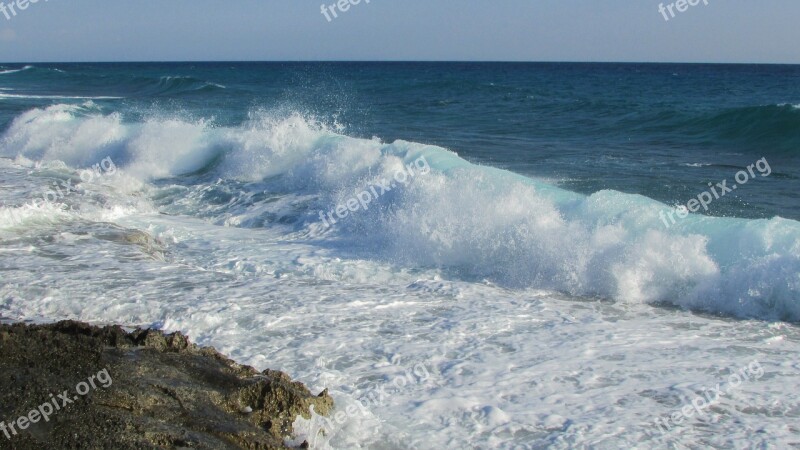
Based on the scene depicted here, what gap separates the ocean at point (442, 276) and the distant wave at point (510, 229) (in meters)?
0.03

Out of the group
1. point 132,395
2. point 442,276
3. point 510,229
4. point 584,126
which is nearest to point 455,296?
point 442,276

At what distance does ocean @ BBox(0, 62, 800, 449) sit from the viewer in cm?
496

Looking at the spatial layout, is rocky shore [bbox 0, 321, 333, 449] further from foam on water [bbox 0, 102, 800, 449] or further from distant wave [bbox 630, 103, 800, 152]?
distant wave [bbox 630, 103, 800, 152]

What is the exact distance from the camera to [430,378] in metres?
5.35

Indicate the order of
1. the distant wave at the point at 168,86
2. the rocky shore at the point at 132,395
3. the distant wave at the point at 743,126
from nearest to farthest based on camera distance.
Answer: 1. the rocky shore at the point at 132,395
2. the distant wave at the point at 743,126
3. the distant wave at the point at 168,86

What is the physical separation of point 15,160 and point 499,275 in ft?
40.8

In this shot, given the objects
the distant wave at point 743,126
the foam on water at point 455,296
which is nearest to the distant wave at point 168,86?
the distant wave at point 743,126

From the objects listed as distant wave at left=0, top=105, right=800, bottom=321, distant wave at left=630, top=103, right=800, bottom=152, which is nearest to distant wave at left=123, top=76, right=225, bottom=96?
distant wave at left=630, top=103, right=800, bottom=152

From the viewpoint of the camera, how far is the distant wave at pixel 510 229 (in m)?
7.65

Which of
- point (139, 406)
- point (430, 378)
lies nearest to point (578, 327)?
point (430, 378)

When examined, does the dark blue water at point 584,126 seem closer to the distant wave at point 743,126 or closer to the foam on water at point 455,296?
the distant wave at point 743,126

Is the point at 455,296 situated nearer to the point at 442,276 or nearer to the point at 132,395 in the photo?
the point at 442,276

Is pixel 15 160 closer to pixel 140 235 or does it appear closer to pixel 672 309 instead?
pixel 140 235

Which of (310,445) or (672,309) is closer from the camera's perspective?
(310,445)
